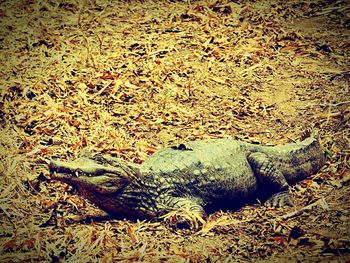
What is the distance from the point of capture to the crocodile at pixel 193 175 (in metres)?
4.30

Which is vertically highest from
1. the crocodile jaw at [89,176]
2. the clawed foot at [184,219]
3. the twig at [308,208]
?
the crocodile jaw at [89,176]

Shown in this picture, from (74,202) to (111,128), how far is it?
112cm

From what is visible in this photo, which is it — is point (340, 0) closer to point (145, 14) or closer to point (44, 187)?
point (145, 14)

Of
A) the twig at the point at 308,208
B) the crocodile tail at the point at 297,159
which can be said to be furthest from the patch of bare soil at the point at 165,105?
the crocodile tail at the point at 297,159

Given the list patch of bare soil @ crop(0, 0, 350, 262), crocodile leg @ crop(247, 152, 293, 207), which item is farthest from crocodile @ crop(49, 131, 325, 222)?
patch of bare soil @ crop(0, 0, 350, 262)

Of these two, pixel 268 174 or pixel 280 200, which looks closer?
pixel 280 200

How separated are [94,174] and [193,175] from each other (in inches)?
33.6

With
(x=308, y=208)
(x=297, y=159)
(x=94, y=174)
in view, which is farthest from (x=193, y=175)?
(x=297, y=159)

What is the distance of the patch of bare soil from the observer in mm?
4070

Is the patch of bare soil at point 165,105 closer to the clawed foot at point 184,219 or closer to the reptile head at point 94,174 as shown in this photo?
the clawed foot at point 184,219

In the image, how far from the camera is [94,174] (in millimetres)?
4242

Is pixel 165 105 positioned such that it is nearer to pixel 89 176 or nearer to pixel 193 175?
pixel 193 175

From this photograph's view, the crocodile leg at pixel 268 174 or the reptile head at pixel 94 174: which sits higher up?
the reptile head at pixel 94 174

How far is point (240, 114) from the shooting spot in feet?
18.6
